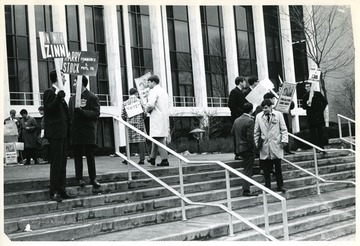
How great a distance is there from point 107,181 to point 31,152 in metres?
4.98

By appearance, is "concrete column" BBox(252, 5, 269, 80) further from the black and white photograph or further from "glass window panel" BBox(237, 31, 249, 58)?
the black and white photograph

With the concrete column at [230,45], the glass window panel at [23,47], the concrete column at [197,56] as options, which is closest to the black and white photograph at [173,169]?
the glass window panel at [23,47]

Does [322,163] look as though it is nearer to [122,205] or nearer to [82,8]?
[122,205]

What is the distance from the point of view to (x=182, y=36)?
27.8 meters

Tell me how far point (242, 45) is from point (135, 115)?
22.7 meters

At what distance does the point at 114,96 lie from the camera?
24578mm

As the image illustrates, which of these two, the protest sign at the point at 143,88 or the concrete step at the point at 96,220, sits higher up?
the protest sign at the point at 143,88

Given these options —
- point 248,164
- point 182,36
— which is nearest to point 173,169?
point 248,164

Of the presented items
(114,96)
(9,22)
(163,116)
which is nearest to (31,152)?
(163,116)

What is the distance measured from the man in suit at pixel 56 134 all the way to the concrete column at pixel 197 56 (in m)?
21.6

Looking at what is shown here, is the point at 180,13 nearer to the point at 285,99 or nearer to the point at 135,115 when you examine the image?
the point at 285,99

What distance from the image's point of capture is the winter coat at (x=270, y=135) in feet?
27.2

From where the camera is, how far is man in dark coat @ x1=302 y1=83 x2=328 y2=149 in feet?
36.2

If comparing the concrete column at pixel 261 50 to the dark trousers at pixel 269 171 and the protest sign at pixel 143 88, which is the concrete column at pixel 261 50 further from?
the dark trousers at pixel 269 171
